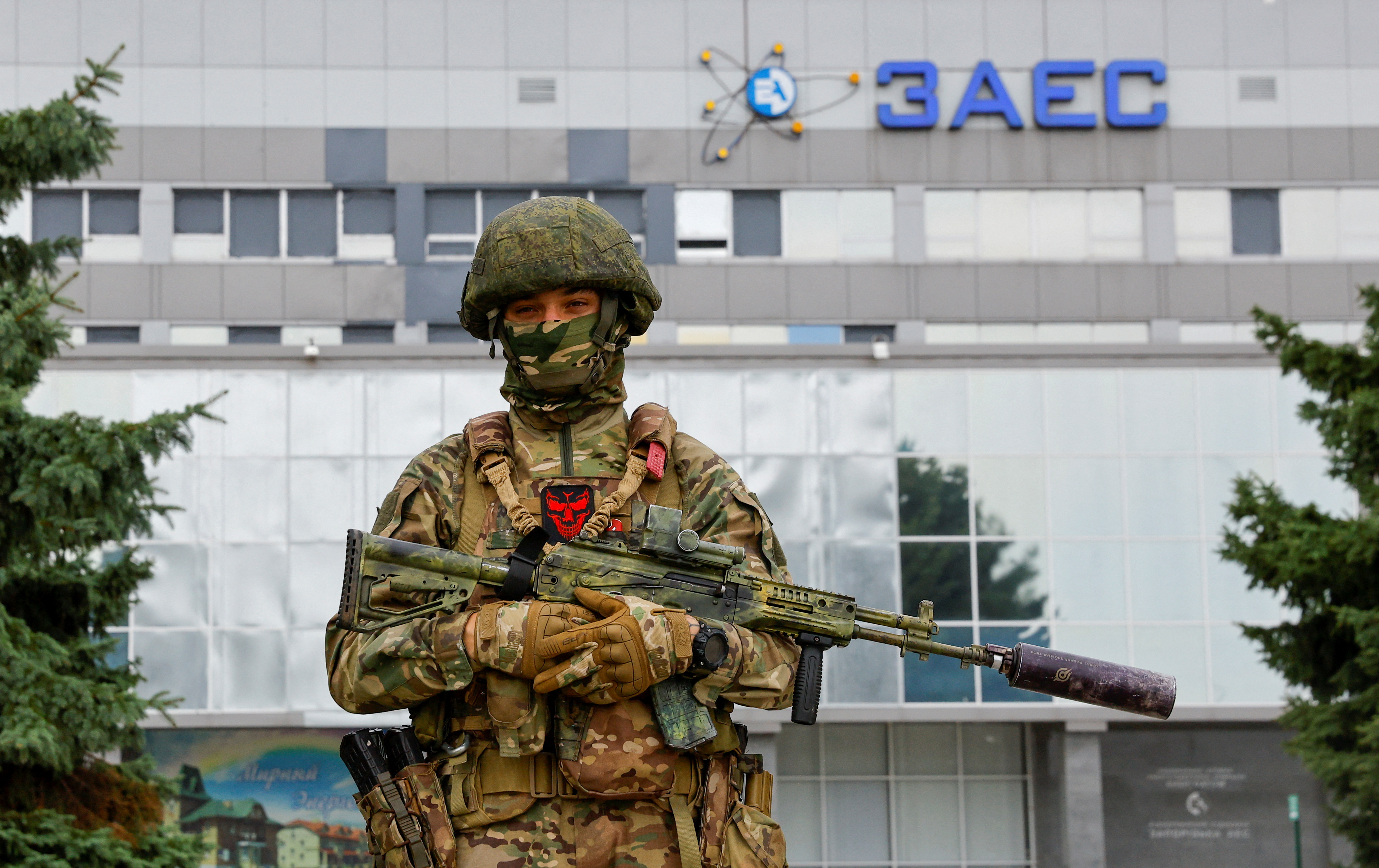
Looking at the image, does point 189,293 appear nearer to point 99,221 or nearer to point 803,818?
point 99,221

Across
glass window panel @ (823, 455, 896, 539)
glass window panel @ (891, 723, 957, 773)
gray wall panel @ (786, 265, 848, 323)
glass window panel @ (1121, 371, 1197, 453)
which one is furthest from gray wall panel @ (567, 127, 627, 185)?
glass window panel @ (891, 723, 957, 773)

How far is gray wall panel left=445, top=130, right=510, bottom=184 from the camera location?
29.1 metres

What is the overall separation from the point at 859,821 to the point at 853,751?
1.27 meters

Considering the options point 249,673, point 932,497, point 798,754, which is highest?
point 932,497

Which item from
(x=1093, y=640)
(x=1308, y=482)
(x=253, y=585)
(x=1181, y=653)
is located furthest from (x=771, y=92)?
(x=253, y=585)

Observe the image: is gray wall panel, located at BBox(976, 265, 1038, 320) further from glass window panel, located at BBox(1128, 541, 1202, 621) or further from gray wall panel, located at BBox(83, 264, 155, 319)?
gray wall panel, located at BBox(83, 264, 155, 319)

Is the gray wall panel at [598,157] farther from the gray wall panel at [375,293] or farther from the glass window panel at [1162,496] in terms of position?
the glass window panel at [1162,496]

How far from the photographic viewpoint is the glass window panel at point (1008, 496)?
2548cm

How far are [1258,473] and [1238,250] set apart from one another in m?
6.18

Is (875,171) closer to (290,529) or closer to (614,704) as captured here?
(290,529)

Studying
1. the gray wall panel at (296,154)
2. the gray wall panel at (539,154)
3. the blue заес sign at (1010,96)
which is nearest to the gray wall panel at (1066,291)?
the blue заес sign at (1010,96)

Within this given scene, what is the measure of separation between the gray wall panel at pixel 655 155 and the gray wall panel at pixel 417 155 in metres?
3.56

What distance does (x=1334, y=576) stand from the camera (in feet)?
50.1

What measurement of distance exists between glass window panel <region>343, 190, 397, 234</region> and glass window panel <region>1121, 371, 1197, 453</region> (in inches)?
553
